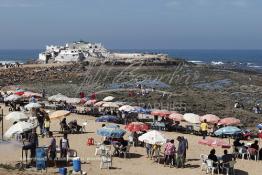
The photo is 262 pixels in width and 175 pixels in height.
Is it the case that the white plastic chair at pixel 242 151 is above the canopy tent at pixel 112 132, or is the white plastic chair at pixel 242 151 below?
below

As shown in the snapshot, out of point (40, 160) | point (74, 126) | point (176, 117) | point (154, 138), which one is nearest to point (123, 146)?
point (154, 138)

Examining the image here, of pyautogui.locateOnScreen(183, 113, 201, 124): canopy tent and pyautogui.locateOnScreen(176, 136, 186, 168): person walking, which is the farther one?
pyautogui.locateOnScreen(183, 113, 201, 124): canopy tent

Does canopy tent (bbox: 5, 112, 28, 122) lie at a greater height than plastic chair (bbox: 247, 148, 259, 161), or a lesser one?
greater

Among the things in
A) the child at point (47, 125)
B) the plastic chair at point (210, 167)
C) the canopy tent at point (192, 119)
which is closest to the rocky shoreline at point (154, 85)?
the canopy tent at point (192, 119)

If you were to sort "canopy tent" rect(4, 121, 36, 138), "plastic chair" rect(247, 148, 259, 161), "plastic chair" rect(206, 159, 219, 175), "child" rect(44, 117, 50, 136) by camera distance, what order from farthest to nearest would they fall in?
"child" rect(44, 117, 50, 136), "plastic chair" rect(247, 148, 259, 161), "canopy tent" rect(4, 121, 36, 138), "plastic chair" rect(206, 159, 219, 175)

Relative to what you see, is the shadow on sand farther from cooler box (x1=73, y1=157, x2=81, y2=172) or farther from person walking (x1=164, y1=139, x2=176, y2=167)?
cooler box (x1=73, y1=157, x2=81, y2=172)

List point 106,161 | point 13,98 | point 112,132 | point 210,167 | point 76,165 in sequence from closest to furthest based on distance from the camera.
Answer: point 76,165 < point 210,167 < point 106,161 < point 112,132 < point 13,98

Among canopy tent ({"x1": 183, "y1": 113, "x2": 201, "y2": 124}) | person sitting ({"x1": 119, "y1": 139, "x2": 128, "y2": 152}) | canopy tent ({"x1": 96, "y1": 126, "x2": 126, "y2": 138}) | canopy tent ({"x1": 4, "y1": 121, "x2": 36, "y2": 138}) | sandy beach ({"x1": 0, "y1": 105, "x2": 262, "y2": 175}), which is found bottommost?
sandy beach ({"x1": 0, "y1": 105, "x2": 262, "y2": 175})

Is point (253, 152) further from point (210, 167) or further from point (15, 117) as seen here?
point (15, 117)

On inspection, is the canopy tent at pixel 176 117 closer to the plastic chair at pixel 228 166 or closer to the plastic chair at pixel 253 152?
the plastic chair at pixel 253 152

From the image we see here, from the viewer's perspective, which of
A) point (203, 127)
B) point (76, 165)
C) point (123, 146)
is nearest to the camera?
point (76, 165)

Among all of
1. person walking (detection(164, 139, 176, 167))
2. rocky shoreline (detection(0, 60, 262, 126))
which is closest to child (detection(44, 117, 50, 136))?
person walking (detection(164, 139, 176, 167))

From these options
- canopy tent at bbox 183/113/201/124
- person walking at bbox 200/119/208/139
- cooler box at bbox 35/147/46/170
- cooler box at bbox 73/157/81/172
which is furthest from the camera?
canopy tent at bbox 183/113/201/124

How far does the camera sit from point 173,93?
4691 cm
